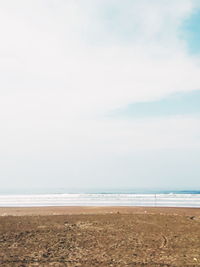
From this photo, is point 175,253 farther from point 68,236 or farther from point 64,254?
point 68,236

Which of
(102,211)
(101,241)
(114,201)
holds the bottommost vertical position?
(114,201)

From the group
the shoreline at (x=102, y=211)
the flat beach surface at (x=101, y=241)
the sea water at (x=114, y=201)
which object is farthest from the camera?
the sea water at (x=114, y=201)

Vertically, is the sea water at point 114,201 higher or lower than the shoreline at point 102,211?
lower

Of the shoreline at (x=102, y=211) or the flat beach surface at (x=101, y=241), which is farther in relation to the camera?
the shoreline at (x=102, y=211)

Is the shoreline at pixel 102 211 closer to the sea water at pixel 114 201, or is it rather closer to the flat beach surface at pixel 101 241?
the flat beach surface at pixel 101 241

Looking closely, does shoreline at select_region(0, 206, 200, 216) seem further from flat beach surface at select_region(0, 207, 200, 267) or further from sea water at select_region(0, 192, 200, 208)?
sea water at select_region(0, 192, 200, 208)

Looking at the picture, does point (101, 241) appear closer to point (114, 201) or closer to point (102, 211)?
point (102, 211)

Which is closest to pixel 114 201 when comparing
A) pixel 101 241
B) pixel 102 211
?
pixel 102 211

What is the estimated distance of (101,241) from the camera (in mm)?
19219

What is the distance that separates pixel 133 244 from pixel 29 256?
5.91 meters

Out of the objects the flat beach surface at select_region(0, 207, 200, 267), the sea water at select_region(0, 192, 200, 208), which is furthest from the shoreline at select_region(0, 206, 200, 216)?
the sea water at select_region(0, 192, 200, 208)

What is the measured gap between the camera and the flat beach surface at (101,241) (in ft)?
48.4

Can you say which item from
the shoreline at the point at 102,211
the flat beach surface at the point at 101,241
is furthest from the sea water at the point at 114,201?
the flat beach surface at the point at 101,241

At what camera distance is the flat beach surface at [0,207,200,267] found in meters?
14.8
